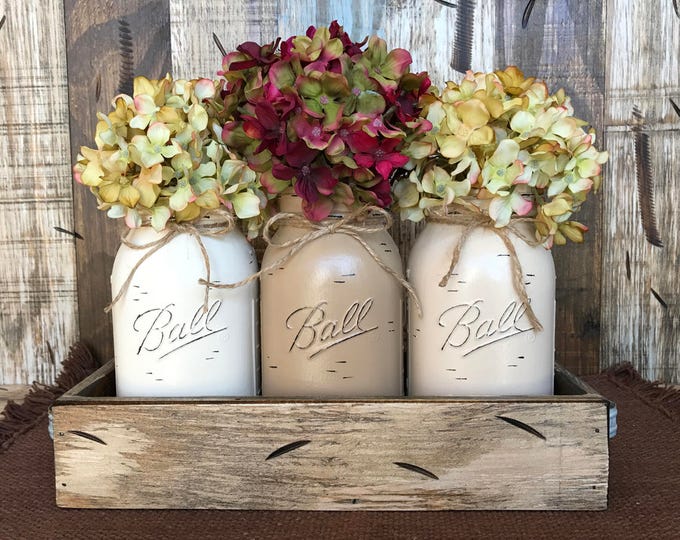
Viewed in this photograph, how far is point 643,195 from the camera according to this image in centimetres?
85

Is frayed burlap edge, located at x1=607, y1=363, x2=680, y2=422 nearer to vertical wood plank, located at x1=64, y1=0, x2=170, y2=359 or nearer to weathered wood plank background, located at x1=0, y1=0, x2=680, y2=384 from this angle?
weathered wood plank background, located at x1=0, y1=0, x2=680, y2=384

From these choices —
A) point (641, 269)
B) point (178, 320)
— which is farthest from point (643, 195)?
point (178, 320)

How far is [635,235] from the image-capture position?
2.80ft

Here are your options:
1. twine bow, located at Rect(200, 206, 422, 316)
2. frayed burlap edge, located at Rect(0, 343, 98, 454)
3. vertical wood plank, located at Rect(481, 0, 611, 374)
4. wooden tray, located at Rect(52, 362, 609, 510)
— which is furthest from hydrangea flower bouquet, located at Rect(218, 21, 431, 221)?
frayed burlap edge, located at Rect(0, 343, 98, 454)

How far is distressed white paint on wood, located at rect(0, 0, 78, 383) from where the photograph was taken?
85cm

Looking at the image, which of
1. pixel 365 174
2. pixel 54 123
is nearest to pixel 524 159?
pixel 365 174

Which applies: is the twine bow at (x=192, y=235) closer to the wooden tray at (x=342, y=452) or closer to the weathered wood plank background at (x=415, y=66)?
the wooden tray at (x=342, y=452)

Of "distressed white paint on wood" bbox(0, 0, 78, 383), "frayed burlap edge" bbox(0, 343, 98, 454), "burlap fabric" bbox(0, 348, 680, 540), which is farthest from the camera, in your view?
"distressed white paint on wood" bbox(0, 0, 78, 383)

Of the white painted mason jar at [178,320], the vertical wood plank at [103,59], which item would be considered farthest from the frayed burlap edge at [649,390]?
the vertical wood plank at [103,59]

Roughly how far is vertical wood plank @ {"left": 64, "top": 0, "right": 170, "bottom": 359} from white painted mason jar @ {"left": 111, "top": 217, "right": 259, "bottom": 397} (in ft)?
0.93

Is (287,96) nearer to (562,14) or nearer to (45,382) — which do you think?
(562,14)

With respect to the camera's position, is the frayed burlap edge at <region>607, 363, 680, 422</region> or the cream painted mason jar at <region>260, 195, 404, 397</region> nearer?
the cream painted mason jar at <region>260, 195, 404, 397</region>

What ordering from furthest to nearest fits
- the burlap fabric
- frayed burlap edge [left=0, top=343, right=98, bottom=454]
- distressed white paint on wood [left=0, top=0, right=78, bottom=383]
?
distressed white paint on wood [left=0, top=0, right=78, bottom=383] < frayed burlap edge [left=0, top=343, right=98, bottom=454] < the burlap fabric

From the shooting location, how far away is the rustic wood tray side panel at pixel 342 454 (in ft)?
1.77
